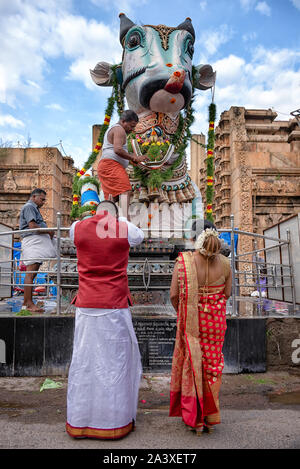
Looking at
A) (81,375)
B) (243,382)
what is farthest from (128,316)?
(243,382)

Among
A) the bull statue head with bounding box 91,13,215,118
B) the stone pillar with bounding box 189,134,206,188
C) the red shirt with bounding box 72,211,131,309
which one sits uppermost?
the stone pillar with bounding box 189,134,206,188

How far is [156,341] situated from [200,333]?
1.45 metres

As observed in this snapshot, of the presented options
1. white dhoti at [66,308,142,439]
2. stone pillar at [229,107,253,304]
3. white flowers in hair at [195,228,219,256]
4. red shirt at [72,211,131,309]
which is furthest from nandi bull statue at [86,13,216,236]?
stone pillar at [229,107,253,304]

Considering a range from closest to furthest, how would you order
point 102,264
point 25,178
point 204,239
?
point 102,264
point 204,239
point 25,178

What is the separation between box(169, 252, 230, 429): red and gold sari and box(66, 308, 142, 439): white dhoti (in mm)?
349

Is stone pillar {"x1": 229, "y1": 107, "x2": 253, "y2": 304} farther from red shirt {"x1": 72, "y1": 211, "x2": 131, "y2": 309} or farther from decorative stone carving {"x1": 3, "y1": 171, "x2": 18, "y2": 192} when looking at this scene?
red shirt {"x1": 72, "y1": 211, "x2": 131, "y2": 309}

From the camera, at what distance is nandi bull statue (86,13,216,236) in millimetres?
5281

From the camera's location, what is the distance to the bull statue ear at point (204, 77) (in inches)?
241

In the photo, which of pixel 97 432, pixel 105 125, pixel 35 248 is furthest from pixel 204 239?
pixel 105 125

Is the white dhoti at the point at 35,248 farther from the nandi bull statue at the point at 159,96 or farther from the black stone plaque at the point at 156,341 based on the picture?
the nandi bull statue at the point at 159,96

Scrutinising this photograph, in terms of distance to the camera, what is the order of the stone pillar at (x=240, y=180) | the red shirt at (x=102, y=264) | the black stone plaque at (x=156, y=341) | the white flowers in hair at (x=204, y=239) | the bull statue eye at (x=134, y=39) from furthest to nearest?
the stone pillar at (x=240, y=180) < the bull statue eye at (x=134, y=39) < the black stone plaque at (x=156, y=341) < the white flowers in hair at (x=204, y=239) < the red shirt at (x=102, y=264)

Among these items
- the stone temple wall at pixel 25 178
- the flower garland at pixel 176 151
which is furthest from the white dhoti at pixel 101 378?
the stone temple wall at pixel 25 178

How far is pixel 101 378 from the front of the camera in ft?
7.85

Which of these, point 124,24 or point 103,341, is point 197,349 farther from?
point 124,24
